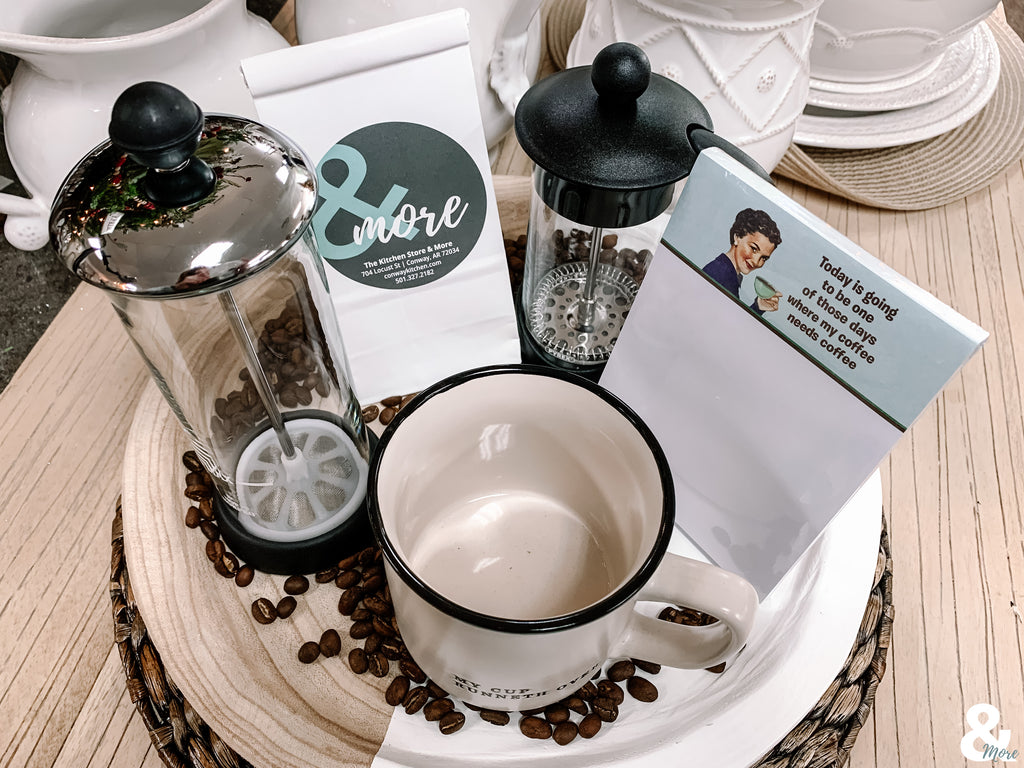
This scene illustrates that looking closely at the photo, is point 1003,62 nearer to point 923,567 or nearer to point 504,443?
point 923,567

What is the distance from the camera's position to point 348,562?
0.44 m

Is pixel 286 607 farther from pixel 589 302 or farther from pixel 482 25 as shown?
pixel 482 25

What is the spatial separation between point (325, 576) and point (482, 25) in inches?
14.4

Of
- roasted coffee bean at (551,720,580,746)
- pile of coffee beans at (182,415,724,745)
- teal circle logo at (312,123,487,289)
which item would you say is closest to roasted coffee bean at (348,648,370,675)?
pile of coffee beans at (182,415,724,745)

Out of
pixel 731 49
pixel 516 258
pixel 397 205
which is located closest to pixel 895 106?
pixel 731 49

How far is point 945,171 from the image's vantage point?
745mm

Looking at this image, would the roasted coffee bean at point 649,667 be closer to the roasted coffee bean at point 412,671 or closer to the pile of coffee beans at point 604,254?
the roasted coffee bean at point 412,671

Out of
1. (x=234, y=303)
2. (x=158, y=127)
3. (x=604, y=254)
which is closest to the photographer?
(x=158, y=127)

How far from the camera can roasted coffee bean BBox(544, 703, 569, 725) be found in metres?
0.39

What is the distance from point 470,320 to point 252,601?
22cm

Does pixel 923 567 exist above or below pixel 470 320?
below

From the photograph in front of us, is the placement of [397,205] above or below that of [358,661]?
above

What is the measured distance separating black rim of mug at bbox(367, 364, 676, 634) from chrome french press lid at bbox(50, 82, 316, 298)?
97 mm

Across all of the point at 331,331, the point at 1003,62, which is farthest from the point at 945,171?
the point at 331,331
